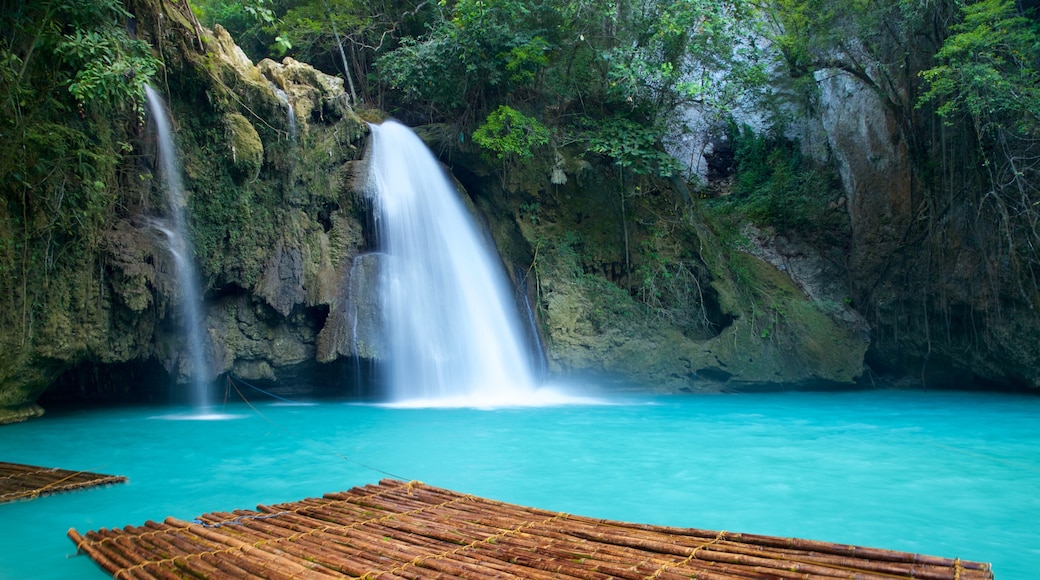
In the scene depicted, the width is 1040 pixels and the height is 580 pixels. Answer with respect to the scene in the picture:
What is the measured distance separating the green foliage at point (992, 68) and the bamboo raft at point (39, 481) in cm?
1148

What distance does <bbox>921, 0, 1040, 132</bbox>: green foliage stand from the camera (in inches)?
397

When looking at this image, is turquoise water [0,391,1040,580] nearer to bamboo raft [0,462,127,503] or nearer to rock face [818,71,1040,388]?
bamboo raft [0,462,127,503]

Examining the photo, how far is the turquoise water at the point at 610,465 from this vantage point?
494cm

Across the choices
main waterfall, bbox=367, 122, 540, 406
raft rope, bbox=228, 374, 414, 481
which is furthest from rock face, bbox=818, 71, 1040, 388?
raft rope, bbox=228, 374, 414, 481

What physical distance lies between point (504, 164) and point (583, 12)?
117 inches

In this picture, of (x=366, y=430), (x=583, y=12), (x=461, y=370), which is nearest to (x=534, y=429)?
(x=366, y=430)

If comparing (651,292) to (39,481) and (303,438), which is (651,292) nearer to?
(303,438)

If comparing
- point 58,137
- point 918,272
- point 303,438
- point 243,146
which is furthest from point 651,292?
point 58,137

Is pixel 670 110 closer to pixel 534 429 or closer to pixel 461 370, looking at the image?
pixel 461 370

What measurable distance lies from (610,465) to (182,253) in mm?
6915

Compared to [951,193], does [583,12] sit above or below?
above

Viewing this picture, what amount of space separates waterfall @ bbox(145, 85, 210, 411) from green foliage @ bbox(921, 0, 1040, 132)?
10928 millimetres

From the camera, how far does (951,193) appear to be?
11.8 metres

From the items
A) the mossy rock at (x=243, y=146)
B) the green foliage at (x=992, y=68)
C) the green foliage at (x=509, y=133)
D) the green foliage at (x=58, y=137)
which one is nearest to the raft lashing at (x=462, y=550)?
the green foliage at (x=58, y=137)
